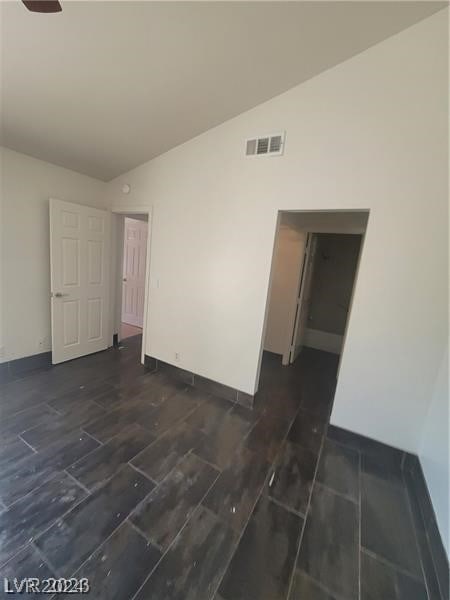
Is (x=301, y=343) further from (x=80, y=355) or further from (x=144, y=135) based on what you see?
(x=144, y=135)

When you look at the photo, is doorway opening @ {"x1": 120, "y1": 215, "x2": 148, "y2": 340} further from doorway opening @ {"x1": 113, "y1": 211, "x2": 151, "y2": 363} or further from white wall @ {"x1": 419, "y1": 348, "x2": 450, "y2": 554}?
white wall @ {"x1": 419, "y1": 348, "x2": 450, "y2": 554}

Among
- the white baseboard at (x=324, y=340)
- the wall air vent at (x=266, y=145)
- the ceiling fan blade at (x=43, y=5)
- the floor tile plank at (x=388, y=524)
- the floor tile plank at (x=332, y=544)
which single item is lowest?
the floor tile plank at (x=388, y=524)

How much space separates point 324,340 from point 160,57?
436cm

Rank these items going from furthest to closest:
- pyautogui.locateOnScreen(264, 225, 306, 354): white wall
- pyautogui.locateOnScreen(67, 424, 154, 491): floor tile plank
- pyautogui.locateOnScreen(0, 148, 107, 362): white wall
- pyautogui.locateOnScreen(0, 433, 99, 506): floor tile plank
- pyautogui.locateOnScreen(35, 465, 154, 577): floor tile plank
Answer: pyautogui.locateOnScreen(264, 225, 306, 354): white wall → pyautogui.locateOnScreen(0, 148, 107, 362): white wall → pyautogui.locateOnScreen(67, 424, 154, 491): floor tile plank → pyautogui.locateOnScreen(0, 433, 99, 506): floor tile plank → pyautogui.locateOnScreen(35, 465, 154, 577): floor tile plank

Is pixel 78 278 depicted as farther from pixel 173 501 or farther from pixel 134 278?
pixel 173 501

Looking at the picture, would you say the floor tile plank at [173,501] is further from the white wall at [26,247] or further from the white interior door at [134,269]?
the white interior door at [134,269]

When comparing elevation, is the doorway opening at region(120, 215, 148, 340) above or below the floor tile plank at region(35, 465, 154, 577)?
above

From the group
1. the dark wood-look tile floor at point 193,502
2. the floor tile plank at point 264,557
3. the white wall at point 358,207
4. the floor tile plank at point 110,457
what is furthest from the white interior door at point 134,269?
the floor tile plank at point 264,557

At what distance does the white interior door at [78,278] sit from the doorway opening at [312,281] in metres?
2.42

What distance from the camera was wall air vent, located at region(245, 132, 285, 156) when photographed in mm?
2191

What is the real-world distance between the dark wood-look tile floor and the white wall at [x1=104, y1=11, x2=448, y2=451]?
53 cm

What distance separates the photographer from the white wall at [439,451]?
4.60ft

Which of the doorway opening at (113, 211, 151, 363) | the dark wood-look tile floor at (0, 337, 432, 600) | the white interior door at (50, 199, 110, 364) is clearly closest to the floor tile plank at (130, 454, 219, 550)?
the dark wood-look tile floor at (0, 337, 432, 600)

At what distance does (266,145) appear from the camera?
2252 millimetres
